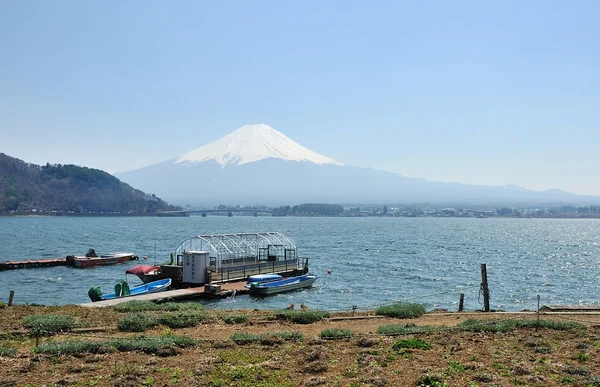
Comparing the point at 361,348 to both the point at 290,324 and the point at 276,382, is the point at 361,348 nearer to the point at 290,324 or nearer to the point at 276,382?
the point at 276,382

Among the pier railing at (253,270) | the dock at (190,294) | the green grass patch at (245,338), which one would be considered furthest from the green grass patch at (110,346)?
the pier railing at (253,270)

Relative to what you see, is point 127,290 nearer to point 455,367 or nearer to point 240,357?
point 240,357

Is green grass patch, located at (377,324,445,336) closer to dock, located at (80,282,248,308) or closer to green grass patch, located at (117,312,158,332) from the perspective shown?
green grass patch, located at (117,312,158,332)

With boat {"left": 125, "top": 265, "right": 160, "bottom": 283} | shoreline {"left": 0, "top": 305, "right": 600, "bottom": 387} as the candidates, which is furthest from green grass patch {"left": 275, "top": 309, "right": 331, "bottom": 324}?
boat {"left": 125, "top": 265, "right": 160, "bottom": 283}

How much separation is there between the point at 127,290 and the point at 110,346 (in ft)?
72.5

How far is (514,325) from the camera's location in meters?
17.6

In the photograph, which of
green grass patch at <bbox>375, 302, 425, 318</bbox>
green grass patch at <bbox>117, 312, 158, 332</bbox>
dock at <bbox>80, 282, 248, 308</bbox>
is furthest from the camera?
dock at <bbox>80, 282, 248, 308</bbox>

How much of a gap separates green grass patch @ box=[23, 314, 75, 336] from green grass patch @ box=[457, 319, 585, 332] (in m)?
13.2

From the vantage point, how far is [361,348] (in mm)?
14602

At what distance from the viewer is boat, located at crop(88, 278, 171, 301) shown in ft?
107

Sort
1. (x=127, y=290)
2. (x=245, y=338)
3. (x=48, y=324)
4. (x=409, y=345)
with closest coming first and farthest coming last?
(x=409, y=345) → (x=245, y=338) → (x=48, y=324) → (x=127, y=290)

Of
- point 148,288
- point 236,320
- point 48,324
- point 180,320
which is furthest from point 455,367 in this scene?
point 148,288

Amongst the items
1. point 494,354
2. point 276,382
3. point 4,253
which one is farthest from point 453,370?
point 4,253

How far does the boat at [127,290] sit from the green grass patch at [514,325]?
23.1 metres
